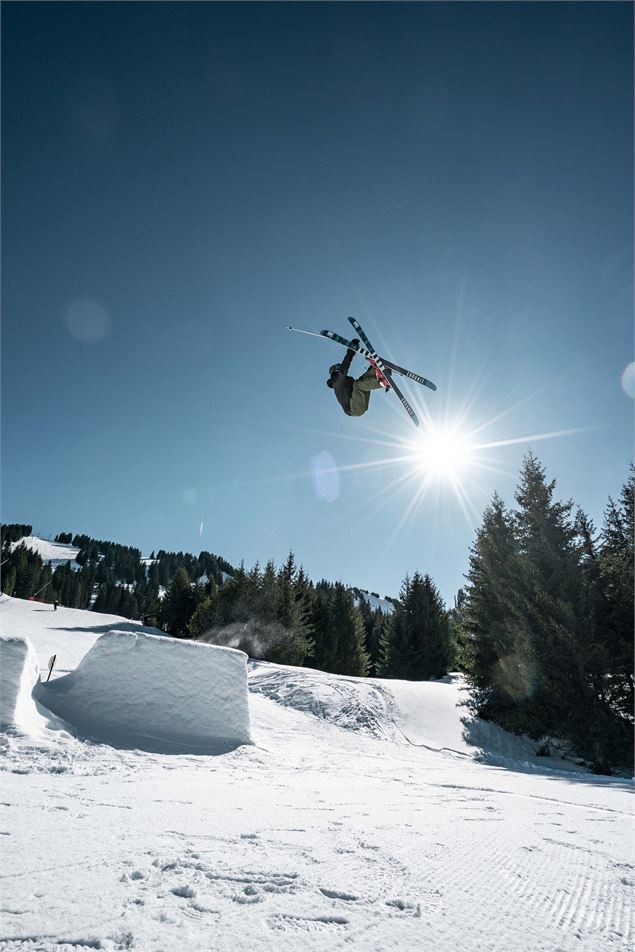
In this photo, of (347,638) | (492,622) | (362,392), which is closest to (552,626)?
(492,622)

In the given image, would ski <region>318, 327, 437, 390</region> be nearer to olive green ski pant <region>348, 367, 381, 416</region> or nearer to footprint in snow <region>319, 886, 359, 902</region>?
olive green ski pant <region>348, 367, 381, 416</region>

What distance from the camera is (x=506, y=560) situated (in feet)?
61.3

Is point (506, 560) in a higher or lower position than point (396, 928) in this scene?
higher

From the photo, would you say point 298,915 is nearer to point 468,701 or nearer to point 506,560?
point 468,701

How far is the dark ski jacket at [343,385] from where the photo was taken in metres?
9.98

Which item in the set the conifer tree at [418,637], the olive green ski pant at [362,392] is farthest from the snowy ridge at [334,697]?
the conifer tree at [418,637]

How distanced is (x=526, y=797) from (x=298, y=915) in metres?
5.26

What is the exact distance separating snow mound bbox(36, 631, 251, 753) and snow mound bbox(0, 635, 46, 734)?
1.00 metres

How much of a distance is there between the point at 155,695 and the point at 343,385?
24.3 ft

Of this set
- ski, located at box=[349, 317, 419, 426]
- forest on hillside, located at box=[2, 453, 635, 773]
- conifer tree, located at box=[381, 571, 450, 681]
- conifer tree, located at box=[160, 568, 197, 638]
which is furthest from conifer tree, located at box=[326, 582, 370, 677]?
ski, located at box=[349, 317, 419, 426]

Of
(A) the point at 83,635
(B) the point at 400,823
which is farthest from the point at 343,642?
(B) the point at 400,823

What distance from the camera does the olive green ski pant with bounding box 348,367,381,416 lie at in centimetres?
1003

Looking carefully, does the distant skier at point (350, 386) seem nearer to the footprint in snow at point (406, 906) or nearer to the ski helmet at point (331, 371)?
the ski helmet at point (331, 371)

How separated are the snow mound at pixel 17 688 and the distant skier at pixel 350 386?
7.60m
